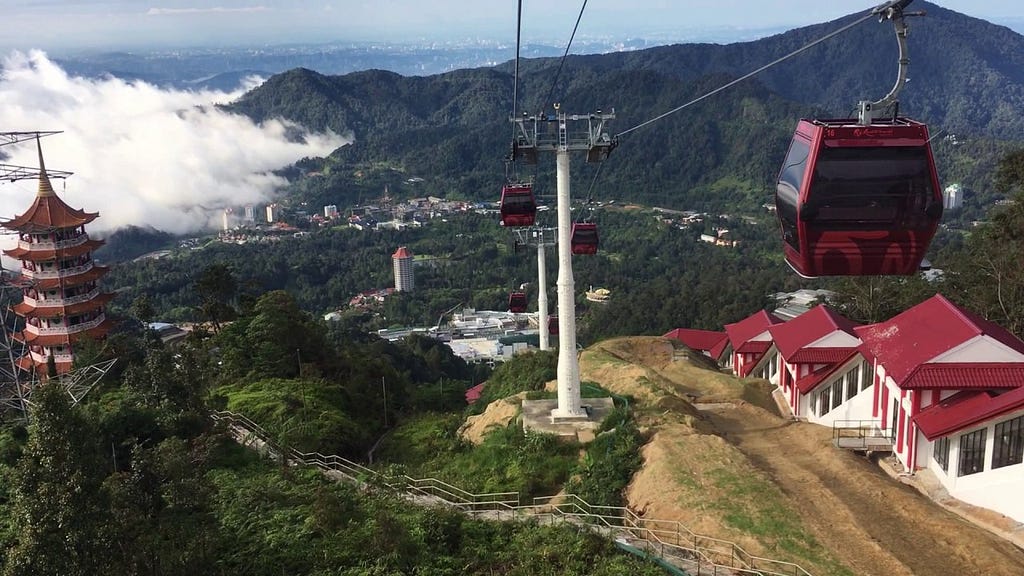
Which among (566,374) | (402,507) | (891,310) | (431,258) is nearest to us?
(402,507)

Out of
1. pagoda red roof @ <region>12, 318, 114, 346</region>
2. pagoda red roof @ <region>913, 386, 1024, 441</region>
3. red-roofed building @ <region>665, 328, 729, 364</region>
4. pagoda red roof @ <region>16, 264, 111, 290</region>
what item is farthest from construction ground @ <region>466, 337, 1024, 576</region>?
pagoda red roof @ <region>16, 264, 111, 290</region>

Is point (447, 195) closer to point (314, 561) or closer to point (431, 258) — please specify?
point (431, 258)

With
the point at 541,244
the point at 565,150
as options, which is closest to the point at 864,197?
the point at 565,150

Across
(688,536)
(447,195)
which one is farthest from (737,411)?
(447,195)

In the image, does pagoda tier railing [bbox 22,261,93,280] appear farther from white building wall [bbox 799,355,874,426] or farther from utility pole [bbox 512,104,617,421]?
white building wall [bbox 799,355,874,426]

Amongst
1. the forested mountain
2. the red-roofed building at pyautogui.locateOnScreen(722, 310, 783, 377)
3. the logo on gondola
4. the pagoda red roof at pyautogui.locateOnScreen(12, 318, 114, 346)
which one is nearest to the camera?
the logo on gondola

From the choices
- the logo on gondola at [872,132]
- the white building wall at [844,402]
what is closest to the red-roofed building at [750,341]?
the white building wall at [844,402]
